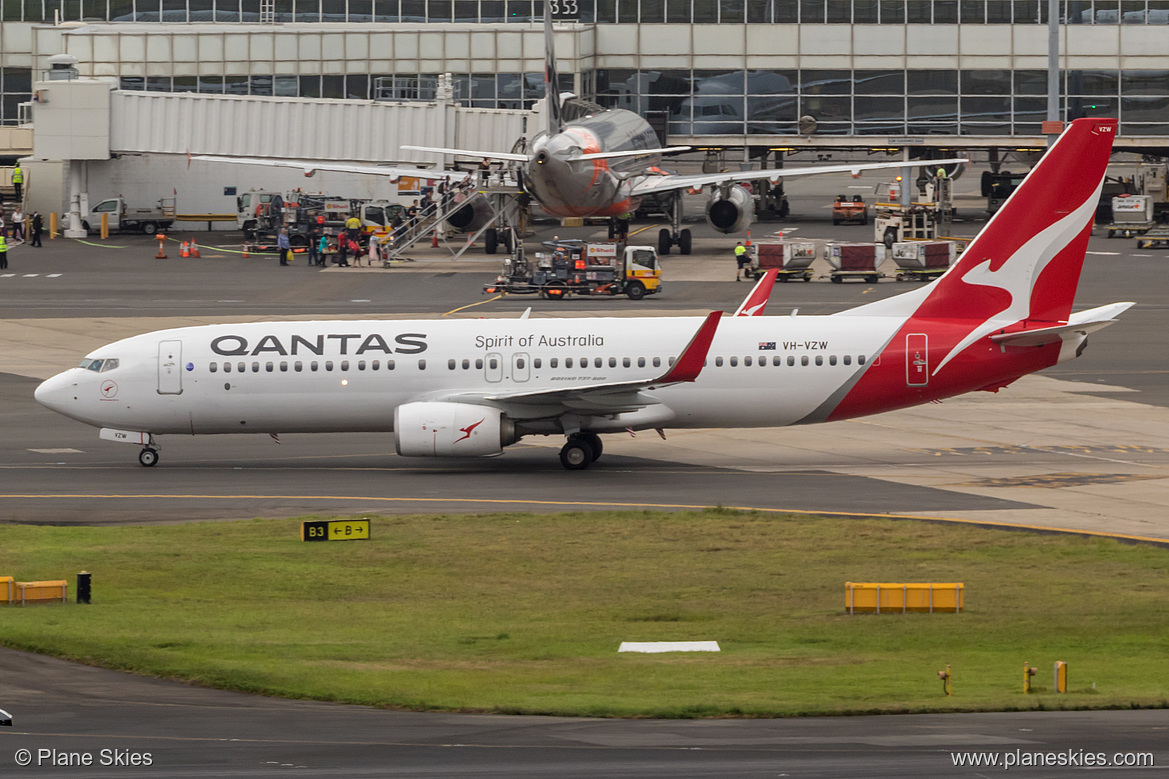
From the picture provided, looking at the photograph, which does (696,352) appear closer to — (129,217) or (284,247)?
(284,247)

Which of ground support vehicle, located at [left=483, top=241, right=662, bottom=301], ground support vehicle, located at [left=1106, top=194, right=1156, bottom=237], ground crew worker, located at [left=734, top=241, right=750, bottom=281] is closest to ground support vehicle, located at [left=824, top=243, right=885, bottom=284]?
ground crew worker, located at [left=734, top=241, right=750, bottom=281]

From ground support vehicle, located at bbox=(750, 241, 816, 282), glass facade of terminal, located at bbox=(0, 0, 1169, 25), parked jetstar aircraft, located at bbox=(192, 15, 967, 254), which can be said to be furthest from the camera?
glass facade of terminal, located at bbox=(0, 0, 1169, 25)

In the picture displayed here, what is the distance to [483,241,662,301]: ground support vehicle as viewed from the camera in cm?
7356

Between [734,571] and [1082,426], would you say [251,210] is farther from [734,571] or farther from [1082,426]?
[734,571]

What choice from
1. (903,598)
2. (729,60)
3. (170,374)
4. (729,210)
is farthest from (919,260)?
(903,598)

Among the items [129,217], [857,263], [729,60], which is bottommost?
[857,263]

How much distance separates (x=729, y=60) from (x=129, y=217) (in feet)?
133

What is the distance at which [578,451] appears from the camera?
1580 inches

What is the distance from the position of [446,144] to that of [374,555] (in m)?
69.2

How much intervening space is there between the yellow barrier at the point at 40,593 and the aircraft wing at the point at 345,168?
60.4m

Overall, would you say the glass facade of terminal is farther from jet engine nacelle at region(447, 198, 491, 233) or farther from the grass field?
the grass field

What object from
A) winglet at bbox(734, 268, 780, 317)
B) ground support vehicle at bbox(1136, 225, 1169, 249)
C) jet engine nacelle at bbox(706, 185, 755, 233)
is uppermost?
jet engine nacelle at bbox(706, 185, 755, 233)

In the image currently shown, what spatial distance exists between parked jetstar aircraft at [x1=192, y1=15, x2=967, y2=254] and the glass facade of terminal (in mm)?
12469

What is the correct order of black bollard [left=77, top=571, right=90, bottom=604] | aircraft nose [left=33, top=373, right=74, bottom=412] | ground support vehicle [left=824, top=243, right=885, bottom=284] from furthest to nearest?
ground support vehicle [left=824, top=243, right=885, bottom=284], aircraft nose [left=33, top=373, right=74, bottom=412], black bollard [left=77, top=571, right=90, bottom=604]
